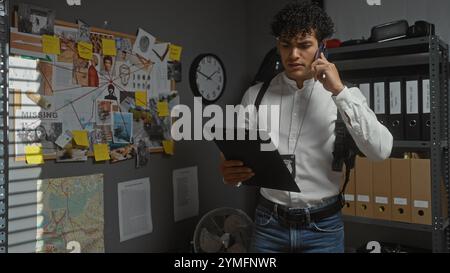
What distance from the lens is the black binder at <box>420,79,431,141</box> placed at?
1856 mm

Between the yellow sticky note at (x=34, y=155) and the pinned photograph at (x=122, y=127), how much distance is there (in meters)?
0.35

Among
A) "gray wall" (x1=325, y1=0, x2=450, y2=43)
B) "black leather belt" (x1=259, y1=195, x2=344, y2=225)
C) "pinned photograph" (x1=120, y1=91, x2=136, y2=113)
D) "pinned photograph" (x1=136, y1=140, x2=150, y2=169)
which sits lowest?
"black leather belt" (x1=259, y1=195, x2=344, y2=225)

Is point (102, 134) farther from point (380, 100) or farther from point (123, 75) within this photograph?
point (380, 100)

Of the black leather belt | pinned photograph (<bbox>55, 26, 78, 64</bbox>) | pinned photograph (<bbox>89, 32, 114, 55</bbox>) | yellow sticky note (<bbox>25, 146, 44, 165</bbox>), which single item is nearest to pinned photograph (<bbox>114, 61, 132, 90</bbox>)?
pinned photograph (<bbox>89, 32, 114, 55</bbox>)

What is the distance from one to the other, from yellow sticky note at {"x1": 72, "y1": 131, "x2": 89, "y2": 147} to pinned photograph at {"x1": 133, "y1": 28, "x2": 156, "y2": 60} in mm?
480

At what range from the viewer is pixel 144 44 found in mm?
1986

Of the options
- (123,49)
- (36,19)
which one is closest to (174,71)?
(123,49)

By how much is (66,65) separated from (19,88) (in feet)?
0.72

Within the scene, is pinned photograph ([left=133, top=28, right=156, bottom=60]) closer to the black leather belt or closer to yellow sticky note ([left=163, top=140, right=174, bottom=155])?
yellow sticky note ([left=163, top=140, right=174, bottom=155])

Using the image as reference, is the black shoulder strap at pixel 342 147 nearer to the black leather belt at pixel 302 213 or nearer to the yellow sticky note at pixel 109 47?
the black leather belt at pixel 302 213

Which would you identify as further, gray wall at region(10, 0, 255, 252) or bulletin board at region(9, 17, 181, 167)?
gray wall at region(10, 0, 255, 252)

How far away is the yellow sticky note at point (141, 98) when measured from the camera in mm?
1953

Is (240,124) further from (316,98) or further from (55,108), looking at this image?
(55,108)

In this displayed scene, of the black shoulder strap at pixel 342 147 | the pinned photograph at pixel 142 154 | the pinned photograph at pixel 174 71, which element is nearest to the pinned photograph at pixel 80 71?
the pinned photograph at pixel 142 154
